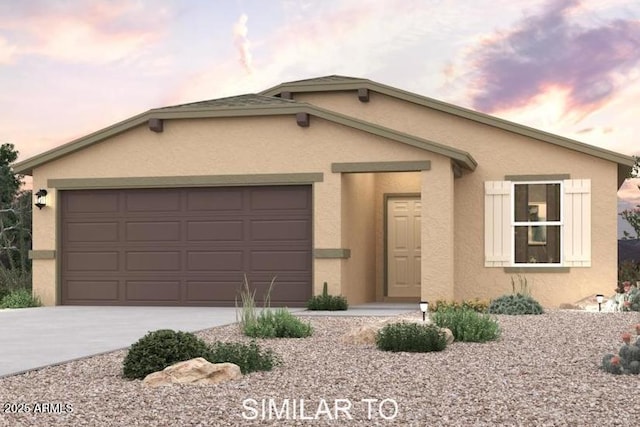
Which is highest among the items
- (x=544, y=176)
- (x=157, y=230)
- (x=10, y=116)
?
(x=10, y=116)

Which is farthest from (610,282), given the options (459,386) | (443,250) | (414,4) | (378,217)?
(459,386)

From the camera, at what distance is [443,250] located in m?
17.4

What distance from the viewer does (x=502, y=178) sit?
1878 cm

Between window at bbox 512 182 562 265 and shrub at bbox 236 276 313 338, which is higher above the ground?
window at bbox 512 182 562 265

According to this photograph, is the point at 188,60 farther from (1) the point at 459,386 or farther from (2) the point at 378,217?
(1) the point at 459,386

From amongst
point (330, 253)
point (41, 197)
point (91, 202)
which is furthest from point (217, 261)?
point (41, 197)

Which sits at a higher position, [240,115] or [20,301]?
[240,115]

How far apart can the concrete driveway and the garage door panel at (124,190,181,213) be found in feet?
6.70

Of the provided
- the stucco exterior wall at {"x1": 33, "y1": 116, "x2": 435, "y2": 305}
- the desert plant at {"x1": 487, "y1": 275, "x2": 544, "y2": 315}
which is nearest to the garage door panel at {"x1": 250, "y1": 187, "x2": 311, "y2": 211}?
the stucco exterior wall at {"x1": 33, "y1": 116, "x2": 435, "y2": 305}

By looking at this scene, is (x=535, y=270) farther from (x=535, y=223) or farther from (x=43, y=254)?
(x=43, y=254)

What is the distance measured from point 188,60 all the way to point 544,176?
779 centimetres

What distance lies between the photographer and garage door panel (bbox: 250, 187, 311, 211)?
58.8ft

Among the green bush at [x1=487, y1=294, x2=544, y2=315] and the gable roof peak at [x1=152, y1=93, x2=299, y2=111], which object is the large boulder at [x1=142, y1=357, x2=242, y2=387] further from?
the gable roof peak at [x1=152, y1=93, x2=299, y2=111]

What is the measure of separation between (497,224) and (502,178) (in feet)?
3.09
